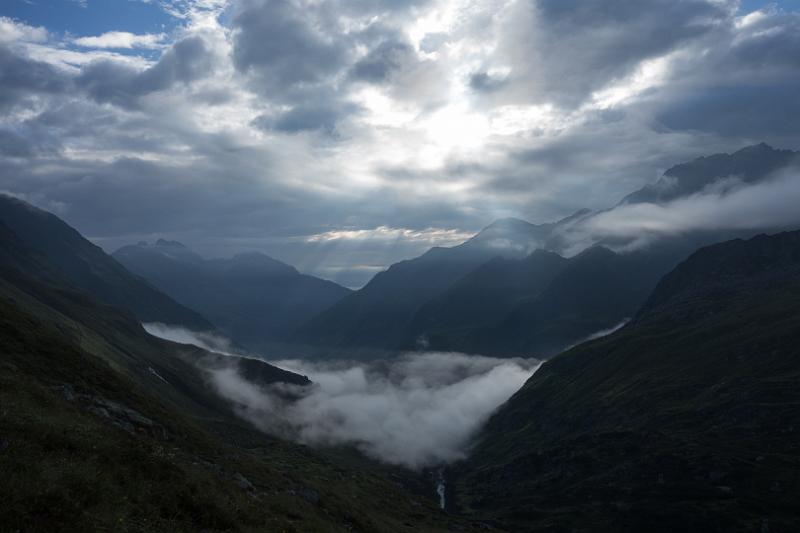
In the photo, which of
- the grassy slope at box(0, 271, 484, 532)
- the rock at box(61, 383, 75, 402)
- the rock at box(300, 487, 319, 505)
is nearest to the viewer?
the grassy slope at box(0, 271, 484, 532)

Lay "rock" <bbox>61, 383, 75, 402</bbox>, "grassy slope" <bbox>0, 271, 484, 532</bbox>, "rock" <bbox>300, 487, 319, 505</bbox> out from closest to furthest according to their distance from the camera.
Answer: "grassy slope" <bbox>0, 271, 484, 532</bbox>
"rock" <bbox>61, 383, 75, 402</bbox>
"rock" <bbox>300, 487, 319, 505</bbox>

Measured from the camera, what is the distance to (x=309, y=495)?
6488 centimetres

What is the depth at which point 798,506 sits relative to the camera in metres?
182

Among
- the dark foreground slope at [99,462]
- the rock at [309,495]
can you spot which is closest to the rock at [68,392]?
the dark foreground slope at [99,462]

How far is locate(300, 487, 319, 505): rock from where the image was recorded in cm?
6265

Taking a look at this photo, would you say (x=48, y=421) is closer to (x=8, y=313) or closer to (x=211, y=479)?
(x=211, y=479)

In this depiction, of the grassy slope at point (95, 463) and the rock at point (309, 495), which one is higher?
the grassy slope at point (95, 463)

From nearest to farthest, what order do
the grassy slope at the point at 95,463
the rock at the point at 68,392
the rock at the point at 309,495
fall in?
the grassy slope at the point at 95,463
the rock at the point at 68,392
the rock at the point at 309,495

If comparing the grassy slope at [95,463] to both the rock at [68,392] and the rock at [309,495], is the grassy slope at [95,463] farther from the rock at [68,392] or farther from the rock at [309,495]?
the rock at [309,495]

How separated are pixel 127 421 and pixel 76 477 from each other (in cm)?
2327

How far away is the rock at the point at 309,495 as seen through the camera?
62.7m

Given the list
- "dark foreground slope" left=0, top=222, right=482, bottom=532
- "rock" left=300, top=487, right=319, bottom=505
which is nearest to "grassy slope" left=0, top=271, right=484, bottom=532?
"dark foreground slope" left=0, top=222, right=482, bottom=532

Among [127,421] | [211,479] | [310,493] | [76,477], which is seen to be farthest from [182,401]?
[76,477]

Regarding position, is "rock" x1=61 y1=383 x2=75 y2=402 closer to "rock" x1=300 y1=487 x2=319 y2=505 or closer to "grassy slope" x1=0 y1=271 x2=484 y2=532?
"grassy slope" x1=0 y1=271 x2=484 y2=532
